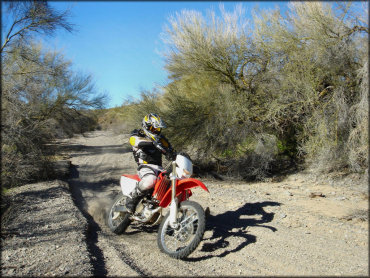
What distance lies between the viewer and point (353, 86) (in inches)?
285

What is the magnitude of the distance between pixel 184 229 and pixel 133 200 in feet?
3.89

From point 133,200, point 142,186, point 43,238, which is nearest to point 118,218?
point 133,200

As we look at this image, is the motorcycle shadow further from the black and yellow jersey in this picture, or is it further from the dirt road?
the black and yellow jersey

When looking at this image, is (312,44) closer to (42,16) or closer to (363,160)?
(363,160)

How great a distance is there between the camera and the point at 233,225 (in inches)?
198

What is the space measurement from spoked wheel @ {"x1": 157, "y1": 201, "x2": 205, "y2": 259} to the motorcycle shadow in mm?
229

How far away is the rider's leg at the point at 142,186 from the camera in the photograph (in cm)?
447

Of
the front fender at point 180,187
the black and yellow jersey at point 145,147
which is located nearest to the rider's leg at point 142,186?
the black and yellow jersey at point 145,147

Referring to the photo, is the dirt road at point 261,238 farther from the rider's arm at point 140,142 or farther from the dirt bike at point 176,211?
the rider's arm at point 140,142

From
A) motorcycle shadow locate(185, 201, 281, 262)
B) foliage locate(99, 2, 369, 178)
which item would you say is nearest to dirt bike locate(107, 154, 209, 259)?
motorcycle shadow locate(185, 201, 281, 262)

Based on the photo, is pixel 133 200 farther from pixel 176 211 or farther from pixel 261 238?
pixel 261 238

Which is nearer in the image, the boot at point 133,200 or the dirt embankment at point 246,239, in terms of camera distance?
the dirt embankment at point 246,239

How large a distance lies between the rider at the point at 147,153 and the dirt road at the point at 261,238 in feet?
2.43

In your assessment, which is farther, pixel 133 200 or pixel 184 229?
pixel 133 200
